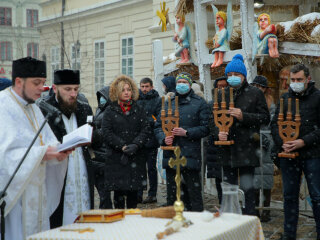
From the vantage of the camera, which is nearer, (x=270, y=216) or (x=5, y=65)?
(x=270, y=216)

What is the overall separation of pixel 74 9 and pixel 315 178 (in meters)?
21.7

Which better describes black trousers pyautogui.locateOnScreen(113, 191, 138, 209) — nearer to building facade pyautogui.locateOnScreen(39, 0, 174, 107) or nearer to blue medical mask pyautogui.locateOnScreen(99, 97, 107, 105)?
blue medical mask pyautogui.locateOnScreen(99, 97, 107, 105)

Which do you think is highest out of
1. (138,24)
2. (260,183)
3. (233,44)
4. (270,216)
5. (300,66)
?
(138,24)

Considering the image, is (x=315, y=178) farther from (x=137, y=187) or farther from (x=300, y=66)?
(x=137, y=187)

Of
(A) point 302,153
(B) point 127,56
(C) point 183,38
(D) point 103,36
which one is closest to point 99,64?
(D) point 103,36

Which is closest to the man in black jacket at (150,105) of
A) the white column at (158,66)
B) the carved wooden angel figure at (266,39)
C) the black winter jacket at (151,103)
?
the black winter jacket at (151,103)

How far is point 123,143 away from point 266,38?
107 inches

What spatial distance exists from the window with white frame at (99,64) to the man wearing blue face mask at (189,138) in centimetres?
1789

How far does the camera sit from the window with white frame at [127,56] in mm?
22359

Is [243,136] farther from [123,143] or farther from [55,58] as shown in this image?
[55,58]

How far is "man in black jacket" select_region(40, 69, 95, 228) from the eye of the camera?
4996 millimetres

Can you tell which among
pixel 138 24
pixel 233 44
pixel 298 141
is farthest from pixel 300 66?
pixel 138 24

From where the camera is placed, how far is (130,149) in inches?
267

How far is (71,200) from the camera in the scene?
502cm
